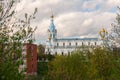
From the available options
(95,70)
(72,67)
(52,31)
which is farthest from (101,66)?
(52,31)

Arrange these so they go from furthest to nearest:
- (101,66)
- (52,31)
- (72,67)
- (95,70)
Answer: (52,31)
(72,67)
(101,66)
(95,70)

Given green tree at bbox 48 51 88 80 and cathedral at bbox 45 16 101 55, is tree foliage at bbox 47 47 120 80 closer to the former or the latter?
green tree at bbox 48 51 88 80

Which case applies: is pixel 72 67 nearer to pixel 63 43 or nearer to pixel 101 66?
pixel 101 66

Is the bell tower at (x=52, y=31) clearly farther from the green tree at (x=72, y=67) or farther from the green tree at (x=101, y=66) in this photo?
the green tree at (x=101, y=66)

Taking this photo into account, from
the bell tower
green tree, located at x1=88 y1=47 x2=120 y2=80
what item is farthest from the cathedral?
green tree, located at x1=88 y1=47 x2=120 y2=80

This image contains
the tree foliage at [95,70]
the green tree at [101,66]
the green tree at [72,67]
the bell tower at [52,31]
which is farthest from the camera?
the bell tower at [52,31]

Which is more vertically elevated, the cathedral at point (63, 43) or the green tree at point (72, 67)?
the cathedral at point (63, 43)

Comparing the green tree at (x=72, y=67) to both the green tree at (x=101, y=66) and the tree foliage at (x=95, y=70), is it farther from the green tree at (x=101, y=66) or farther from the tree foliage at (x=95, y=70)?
the green tree at (x=101, y=66)

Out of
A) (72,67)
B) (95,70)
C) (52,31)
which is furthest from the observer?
(52,31)

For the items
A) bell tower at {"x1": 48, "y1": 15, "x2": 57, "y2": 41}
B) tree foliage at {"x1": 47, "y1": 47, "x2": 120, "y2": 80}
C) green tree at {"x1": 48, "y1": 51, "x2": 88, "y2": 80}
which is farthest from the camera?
bell tower at {"x1": 48, "y1": 15, "x2": 57, "y2": 41}

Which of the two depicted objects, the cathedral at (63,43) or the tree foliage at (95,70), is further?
the cathedral at (63,43)

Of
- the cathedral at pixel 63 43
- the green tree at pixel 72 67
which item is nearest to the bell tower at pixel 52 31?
the cathedral at pixel 63 43

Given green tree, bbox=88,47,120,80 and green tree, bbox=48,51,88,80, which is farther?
green tree, bbox=48,51,88,80

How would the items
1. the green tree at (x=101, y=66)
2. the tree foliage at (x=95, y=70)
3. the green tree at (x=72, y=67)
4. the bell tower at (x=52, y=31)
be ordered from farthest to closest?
the bell tower at (x=52, y=31) < the green tree at (x=72, y=67) < the green tree at (x=101, y=66) < the tree foliage at (x=95, y=70)
